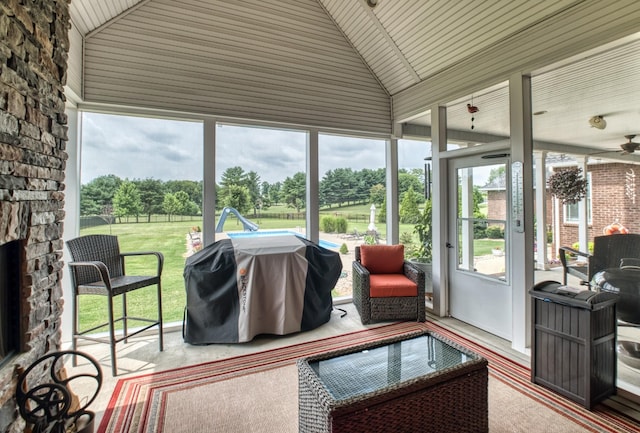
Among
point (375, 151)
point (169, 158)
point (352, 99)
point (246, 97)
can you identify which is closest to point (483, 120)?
point (375, 151)

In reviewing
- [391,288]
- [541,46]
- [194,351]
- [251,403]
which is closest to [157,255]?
[194,351]

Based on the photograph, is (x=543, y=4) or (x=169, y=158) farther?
(x=169, y=158)

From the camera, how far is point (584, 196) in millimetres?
5801

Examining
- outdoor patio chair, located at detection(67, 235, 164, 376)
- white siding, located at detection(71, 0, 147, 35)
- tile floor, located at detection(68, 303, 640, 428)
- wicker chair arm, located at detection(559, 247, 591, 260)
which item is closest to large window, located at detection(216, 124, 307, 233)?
outdoor patio chair, located at detection(67, 235, 164, 376)

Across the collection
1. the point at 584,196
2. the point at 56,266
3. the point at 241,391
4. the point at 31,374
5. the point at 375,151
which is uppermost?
the point at 375,151

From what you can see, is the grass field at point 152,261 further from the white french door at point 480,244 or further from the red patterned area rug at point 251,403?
the red patterned area rug at point 251,403

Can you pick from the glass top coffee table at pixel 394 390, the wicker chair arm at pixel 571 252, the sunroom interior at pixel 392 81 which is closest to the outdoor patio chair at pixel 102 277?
the sunroom interior at pixel 392 81

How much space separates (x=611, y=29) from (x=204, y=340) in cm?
451

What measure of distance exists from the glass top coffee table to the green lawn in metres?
2.52

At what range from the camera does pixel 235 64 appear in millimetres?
3926

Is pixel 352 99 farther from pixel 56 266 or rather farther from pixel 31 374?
pixel 31 374

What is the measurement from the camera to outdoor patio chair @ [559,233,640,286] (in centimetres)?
328

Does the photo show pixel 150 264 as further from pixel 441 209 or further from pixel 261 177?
pixel 441 209

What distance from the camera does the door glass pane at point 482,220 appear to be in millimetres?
3577
